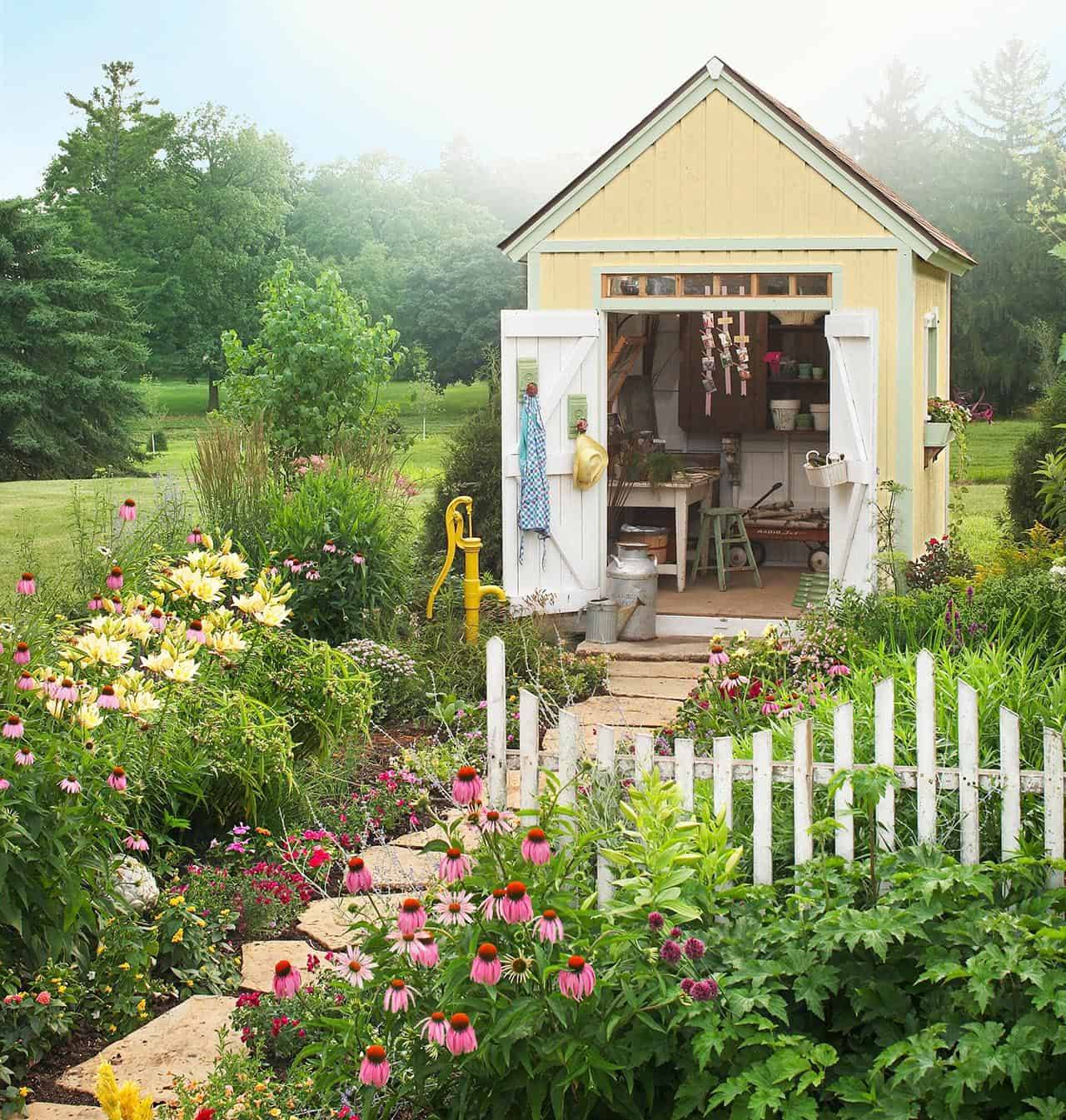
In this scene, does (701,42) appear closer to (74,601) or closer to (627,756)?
(74,601)

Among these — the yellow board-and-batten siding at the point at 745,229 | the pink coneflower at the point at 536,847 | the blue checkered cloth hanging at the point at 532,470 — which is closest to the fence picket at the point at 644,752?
the pink coneflower at the point at 536,847

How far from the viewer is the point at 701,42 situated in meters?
44.0

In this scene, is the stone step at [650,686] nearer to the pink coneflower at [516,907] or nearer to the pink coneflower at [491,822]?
the pink coneflower at [491,822]

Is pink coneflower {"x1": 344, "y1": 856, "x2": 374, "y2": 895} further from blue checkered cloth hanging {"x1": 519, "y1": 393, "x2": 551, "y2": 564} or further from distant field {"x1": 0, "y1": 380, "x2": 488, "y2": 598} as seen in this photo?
blue checkered cloth hanging {"x1": 519, "y1": 393, "x2": 551, "y2": 564}

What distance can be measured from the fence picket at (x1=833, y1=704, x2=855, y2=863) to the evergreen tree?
66.2ft

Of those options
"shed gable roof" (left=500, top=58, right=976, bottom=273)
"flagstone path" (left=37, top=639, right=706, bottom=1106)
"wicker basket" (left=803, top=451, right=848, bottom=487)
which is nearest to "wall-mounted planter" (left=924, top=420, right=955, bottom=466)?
"shed gable roof" (left=500, top=58, right=976, bottom=273)

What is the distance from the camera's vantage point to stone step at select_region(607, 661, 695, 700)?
28.3 feet

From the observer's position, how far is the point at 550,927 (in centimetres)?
315

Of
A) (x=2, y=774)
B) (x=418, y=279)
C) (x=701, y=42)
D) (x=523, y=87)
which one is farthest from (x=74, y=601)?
Answer: (x=701, y=42)

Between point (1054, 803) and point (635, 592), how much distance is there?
6433 millimetres

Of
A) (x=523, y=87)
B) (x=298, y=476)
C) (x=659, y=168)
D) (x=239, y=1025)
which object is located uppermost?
(x=523, y=87)

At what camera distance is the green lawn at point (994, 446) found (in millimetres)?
23656

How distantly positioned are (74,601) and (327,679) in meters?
2.21

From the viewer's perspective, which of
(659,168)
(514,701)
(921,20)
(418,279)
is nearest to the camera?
(514,701)
